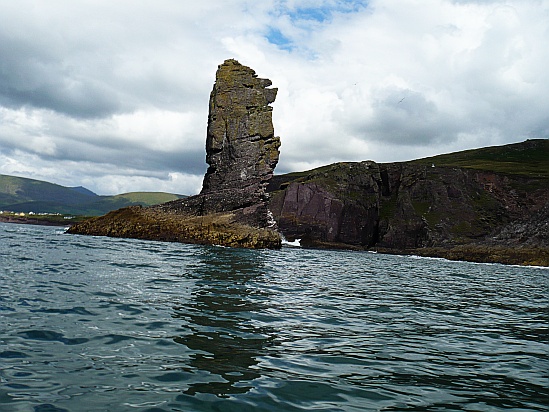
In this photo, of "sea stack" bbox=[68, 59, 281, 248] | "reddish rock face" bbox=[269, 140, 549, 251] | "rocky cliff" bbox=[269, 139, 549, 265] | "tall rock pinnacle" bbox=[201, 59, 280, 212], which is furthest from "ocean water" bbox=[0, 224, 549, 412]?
"reddish rock face" bbox=[269, 140, 549, 251]

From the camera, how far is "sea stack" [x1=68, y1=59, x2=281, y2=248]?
49.4m

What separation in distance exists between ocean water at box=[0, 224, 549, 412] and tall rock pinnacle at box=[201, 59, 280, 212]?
1651 inches

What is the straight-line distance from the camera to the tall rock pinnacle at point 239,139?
5794 cm

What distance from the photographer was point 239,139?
59531 mm

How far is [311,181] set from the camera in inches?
4038

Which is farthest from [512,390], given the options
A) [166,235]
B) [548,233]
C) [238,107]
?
[548,233]

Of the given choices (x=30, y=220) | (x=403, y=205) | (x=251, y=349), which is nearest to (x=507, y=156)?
(x=403, y=205)

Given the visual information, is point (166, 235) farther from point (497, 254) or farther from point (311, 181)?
point (311, 181)

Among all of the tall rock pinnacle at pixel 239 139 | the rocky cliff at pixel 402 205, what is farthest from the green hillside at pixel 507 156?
the tall rock pinnacle at pixel 239 139

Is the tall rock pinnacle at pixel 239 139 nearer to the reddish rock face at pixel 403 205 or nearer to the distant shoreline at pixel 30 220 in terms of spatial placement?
the reddish rock face at pixel 403 205

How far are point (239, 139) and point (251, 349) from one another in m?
52.5

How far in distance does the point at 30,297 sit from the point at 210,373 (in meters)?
6.85

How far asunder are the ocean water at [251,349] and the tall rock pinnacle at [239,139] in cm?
4194

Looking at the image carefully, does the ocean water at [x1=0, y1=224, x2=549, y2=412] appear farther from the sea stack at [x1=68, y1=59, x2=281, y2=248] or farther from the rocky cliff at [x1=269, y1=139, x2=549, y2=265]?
the rocky cliff at [x1=269, y1=139, x2=549, y2=265]
